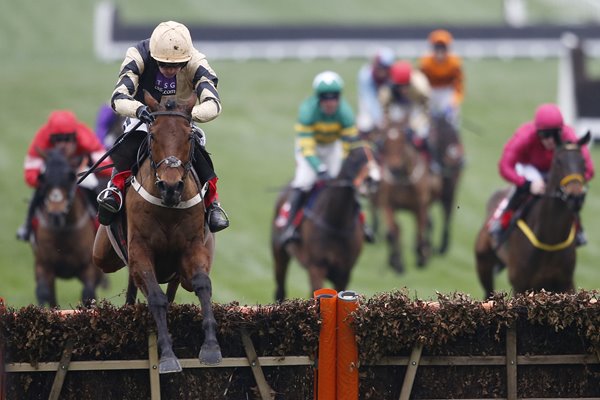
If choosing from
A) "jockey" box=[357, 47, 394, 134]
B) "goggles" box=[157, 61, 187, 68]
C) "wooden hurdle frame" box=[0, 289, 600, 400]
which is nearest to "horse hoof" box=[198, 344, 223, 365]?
"wooden hurdle frame" box=[0, 289, 600, 400]

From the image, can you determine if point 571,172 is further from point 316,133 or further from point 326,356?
point 316,133

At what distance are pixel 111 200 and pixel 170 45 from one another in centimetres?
103

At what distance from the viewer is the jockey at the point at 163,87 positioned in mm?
8297

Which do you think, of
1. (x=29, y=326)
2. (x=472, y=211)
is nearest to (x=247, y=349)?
(x=29, y=326)

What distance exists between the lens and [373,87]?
1873cm

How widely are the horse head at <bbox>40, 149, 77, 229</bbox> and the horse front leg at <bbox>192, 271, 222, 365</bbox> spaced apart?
4350 mm

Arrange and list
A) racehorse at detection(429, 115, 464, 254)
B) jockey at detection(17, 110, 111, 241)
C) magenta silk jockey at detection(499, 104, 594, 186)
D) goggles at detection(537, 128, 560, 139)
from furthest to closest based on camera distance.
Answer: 1. racehorse at detection(429, 115, 464, 254)
2. jockey at detection(17, 110, 111, 241)
3. magenta silk jockey at detection(499, 104, 594, 186)
4. goggles at detection(537, 128, 560, 139)

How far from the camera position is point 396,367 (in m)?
8.20

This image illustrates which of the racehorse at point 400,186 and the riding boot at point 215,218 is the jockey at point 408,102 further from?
the riding boot at point 215,218

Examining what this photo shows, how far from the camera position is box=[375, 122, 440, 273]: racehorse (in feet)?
57.1

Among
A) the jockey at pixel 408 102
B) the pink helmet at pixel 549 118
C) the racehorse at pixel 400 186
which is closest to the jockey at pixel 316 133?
the pink helmet at pixel 549 118

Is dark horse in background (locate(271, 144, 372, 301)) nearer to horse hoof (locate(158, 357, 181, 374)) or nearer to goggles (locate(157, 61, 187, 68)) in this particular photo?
goggles (locate(157, 61, 187, 68))

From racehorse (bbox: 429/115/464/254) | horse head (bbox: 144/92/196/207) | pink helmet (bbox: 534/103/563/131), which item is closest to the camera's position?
horse head (bbox: 144/92/196/207)

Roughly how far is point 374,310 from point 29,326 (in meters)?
2.05
